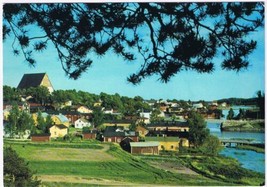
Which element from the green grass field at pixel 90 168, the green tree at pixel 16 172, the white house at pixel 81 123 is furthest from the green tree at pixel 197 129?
the green tree at pixel 16 172

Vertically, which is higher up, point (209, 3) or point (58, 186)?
point (209, 3)

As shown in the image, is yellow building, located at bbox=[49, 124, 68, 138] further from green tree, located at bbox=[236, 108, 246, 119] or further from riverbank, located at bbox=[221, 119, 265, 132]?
green tree, located at bbox=[236, 108, 246, 119]

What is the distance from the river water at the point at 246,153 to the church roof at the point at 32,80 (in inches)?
52.9

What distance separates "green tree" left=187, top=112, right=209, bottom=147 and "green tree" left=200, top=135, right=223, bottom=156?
3cm

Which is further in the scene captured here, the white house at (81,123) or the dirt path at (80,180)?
the white house at (81,123)

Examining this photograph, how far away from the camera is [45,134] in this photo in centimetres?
459

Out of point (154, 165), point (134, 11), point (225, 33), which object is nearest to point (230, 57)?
point (225, 33)

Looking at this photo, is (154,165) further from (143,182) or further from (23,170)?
(23,170)

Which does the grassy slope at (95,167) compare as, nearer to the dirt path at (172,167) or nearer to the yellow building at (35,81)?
the dirt path at (172,167)

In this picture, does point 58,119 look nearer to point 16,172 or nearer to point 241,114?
point 16,172

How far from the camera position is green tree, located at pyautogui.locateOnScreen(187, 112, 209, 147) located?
454 cm

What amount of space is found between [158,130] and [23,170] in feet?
3.57

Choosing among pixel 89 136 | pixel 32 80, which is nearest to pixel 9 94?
pixel 32 80

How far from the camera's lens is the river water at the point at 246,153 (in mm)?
4508
